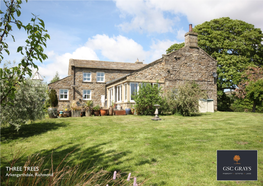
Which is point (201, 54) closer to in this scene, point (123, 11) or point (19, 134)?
point (123, 11)

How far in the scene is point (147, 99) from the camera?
576 inches

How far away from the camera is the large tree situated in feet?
74.1

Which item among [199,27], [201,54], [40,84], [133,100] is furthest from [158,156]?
[199,27]

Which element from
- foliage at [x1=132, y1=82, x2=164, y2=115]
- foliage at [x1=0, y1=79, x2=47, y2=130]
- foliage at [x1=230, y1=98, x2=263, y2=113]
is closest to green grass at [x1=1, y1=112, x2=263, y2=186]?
foliage at [x1=0, y1=79, x2=47, y2=130]

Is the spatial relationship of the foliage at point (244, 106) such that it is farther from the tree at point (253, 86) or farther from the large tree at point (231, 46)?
the tree at point (253, 86)

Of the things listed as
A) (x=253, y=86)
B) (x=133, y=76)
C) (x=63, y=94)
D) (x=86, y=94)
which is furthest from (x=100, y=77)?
(x=253, y=86)

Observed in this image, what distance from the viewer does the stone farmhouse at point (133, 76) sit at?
17.4 metres

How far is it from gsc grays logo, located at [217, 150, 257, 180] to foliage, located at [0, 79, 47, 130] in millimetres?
7373

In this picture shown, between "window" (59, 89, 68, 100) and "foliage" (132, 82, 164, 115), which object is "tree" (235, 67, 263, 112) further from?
"window" (59, 89, 68, 100)

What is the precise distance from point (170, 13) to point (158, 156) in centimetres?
681

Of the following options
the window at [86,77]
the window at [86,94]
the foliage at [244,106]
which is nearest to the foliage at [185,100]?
the window at [86,94]

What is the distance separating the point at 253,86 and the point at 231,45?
7508 mm

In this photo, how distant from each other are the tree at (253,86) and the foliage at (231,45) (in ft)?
4.52

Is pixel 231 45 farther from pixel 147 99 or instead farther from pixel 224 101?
pixel 147 99
